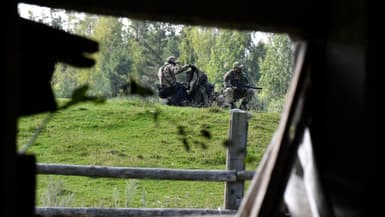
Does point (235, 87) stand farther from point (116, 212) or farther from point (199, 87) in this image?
point (116, 212)

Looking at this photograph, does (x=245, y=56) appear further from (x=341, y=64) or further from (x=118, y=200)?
(x=341, y=64)

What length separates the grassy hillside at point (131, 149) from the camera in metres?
6.71

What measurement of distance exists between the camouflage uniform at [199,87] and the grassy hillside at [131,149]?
0.68ft

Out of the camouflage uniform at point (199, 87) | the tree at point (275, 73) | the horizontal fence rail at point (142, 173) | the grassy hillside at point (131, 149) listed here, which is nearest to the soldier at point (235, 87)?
the grassy hillside at point (131, 149)

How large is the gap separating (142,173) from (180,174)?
30cm

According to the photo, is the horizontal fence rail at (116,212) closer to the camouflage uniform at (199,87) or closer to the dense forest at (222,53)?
the dense forest at (222,53)

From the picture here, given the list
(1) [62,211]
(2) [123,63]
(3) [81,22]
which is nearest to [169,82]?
(2) [123,63]

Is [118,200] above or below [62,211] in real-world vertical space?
below

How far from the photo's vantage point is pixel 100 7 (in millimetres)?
1393

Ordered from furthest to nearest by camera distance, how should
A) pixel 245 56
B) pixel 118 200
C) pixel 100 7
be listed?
1. pixel 245 56
2. pixel 118 200
3. pixel 100 7

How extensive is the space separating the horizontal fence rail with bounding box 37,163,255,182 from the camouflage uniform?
3.04 meters

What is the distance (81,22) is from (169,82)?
136 inches

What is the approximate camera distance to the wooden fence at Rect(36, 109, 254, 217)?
451 centimetres

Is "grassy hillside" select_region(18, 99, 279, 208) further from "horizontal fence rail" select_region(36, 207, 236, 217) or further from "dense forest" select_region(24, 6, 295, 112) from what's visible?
"horizontal fence rail" select_region(36, 207, 236, 217)
